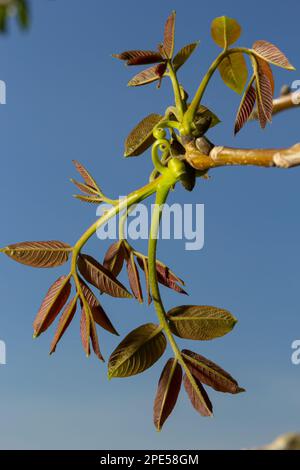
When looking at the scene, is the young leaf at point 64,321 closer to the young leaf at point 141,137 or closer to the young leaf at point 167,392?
the young leaf at point 167,392

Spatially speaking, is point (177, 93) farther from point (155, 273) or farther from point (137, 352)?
point (137, 352)

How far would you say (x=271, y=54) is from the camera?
44.6 inches

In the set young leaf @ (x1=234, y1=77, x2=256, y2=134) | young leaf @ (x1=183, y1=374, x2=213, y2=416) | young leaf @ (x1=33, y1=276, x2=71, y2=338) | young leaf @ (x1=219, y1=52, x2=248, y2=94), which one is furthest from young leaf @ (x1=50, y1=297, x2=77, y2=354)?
young leaf @ (x1=219, y1=52, x2=248, y2=94)

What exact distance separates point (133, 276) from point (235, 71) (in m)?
0.49

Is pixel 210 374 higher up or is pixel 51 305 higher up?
pixel 51 305

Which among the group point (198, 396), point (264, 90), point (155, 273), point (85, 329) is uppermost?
point (264, 90)

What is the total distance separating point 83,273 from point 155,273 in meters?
0.15

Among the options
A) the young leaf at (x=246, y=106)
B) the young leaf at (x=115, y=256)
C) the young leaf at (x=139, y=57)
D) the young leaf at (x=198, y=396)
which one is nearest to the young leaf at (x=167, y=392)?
the young leaf at (x=198, y=396)

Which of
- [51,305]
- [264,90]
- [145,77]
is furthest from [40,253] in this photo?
[264,90]

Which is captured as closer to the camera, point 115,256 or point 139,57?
point 139,57

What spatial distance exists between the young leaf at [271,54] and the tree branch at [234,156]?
232mm

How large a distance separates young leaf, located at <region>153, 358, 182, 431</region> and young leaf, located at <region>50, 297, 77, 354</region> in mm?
213

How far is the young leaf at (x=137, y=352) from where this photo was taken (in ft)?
3.56
